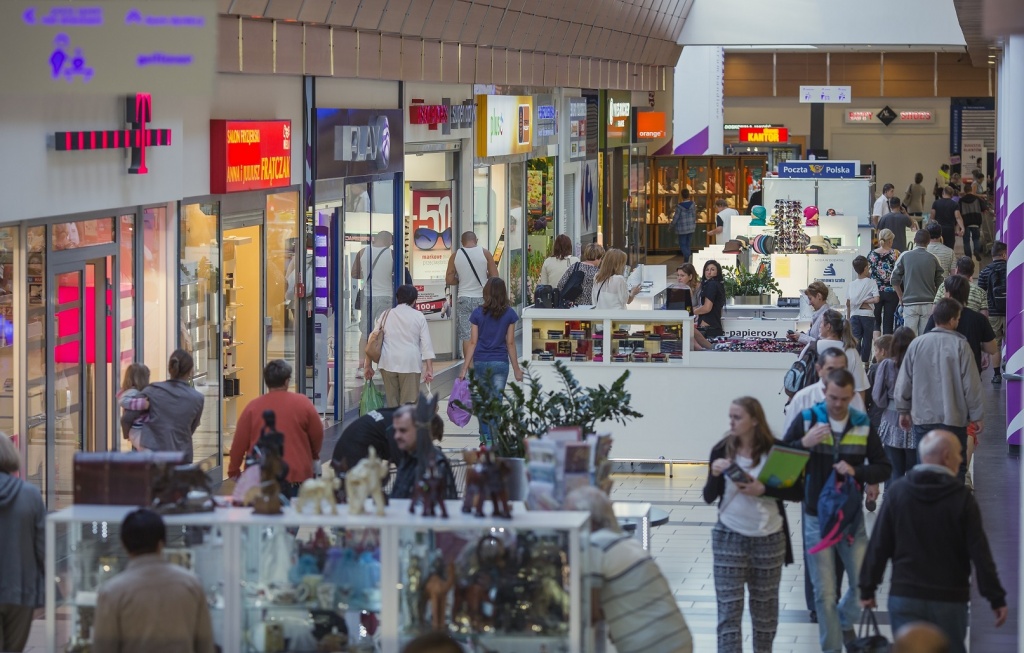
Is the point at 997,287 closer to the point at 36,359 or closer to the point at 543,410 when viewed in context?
the point at 543,410

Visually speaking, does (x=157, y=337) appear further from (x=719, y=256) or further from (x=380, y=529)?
(x=719, y=256)

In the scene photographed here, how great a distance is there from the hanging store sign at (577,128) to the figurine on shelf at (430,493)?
20.7 metres

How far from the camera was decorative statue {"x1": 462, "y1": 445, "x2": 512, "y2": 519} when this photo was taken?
5.66 m

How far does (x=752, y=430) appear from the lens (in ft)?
22.9

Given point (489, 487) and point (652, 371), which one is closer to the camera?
point (489, 487)

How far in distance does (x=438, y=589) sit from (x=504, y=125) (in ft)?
52.4

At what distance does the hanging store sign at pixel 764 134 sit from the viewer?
41938 mm

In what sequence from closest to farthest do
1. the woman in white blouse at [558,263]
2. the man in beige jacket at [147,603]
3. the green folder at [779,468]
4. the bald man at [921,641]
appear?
1. the bald man at [921,641]
2. the man in beige jacket at [147,603]
3. the green folder at [779,468]
4. the woman in white blouse at [558,263]

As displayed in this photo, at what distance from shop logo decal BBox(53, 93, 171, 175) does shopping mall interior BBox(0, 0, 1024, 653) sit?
0.10 feet

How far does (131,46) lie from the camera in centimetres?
533

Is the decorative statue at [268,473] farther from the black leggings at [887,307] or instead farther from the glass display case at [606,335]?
the black leggings at [887,307]

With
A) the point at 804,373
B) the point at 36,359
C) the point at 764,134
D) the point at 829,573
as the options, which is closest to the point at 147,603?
the point at 829,573

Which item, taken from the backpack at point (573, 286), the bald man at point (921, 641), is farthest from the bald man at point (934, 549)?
the backpack at point (573, 286)

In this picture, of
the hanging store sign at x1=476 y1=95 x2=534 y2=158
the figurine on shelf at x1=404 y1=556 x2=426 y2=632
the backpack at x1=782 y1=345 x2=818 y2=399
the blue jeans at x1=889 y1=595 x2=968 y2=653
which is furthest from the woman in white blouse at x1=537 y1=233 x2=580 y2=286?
the figurine on shelf at x1=404 y1=556 x2=426 y2=632
